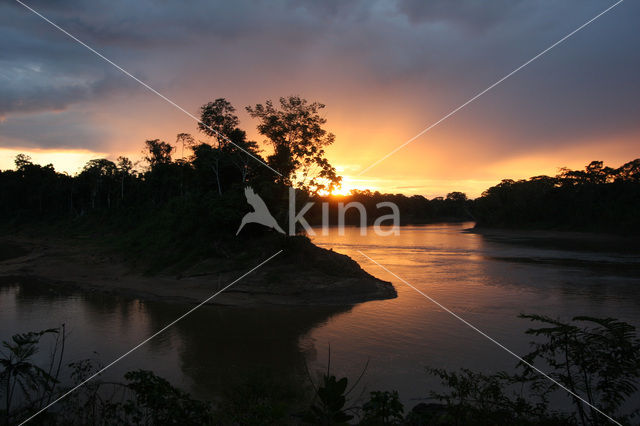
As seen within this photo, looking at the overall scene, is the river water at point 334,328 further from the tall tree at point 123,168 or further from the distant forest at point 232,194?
the tall tree at point 123,168

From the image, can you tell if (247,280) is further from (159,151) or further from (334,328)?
(159,151)

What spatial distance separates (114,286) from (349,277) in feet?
45.7

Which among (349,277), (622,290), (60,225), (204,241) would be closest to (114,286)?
(204,241)

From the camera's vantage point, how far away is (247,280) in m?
23.5

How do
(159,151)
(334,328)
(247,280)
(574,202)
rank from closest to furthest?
(334,328)
(247,280)
(159,151)
(574,202)

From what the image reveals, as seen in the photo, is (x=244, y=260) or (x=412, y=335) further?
(x=244, y=260)

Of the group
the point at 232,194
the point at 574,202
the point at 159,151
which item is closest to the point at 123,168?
the point at 159,151

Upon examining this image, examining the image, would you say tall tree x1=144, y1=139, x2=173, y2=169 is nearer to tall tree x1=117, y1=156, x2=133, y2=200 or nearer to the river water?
tall tree x1=117, y1=156, x2=133, y2=200

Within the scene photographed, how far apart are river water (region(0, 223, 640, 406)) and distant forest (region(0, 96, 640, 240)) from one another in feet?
29.3

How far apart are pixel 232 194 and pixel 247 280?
20.4 ft

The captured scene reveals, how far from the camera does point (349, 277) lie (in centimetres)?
2419

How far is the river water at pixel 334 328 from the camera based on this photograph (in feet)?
41.1

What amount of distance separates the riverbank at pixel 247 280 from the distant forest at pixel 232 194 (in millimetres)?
3106

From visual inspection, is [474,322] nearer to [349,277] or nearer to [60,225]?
[349,277]
